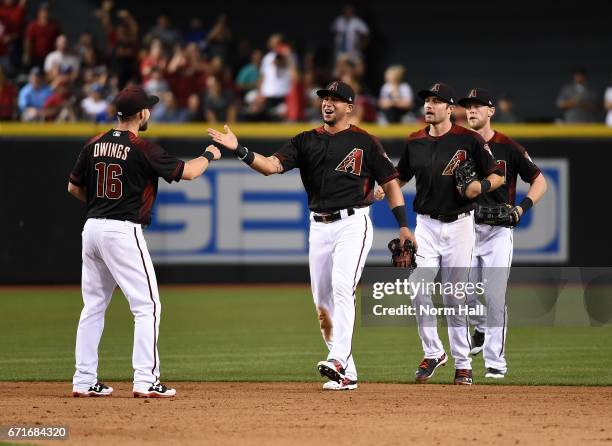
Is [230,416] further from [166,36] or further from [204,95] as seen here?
[166,36]

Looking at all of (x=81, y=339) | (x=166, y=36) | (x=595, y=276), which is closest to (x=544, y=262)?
(x=595, y=276)

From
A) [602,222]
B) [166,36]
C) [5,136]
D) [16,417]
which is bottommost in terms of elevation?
[16,417]

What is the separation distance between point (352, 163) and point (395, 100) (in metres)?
10.6

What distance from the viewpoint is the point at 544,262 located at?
1856cm

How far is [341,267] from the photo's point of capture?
29.8ft

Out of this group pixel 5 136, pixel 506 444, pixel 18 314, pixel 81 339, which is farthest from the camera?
pixel 5 136

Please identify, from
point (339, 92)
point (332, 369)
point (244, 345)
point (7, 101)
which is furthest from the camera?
point (7, 101)

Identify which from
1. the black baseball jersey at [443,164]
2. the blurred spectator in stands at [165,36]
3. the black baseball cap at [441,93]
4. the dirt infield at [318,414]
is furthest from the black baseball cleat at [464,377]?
the blurred spectator in stands at [165,36]

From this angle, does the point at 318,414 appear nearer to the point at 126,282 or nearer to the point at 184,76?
the point at 126,282

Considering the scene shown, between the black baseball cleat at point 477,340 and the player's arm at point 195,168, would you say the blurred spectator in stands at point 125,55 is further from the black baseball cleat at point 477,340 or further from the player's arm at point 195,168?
the player's arm at point 195,168

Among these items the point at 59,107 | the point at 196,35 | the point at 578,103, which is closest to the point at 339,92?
the point at 59,107

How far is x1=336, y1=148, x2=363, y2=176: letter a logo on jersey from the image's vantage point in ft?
30.3

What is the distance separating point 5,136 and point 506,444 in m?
12.7

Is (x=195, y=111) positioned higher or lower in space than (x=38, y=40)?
lower
